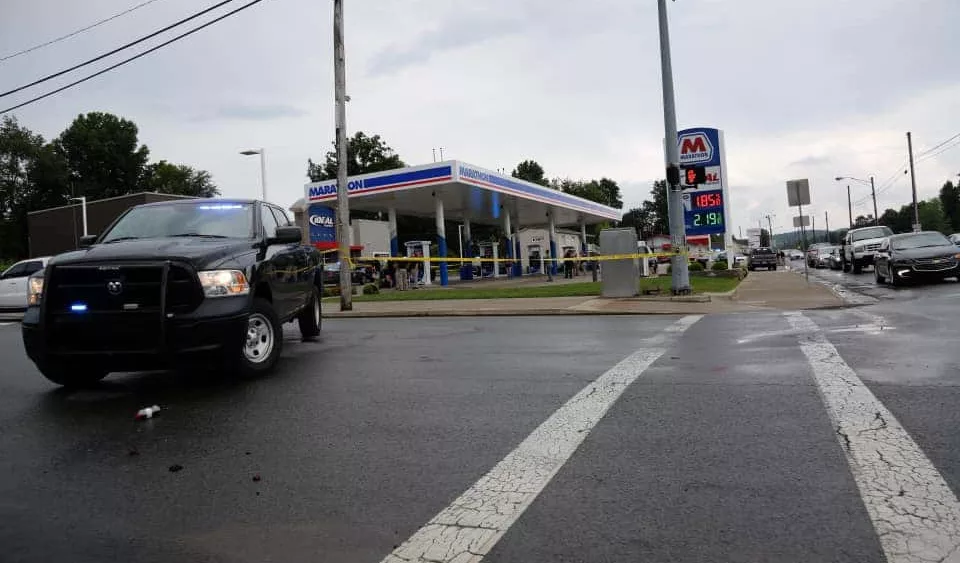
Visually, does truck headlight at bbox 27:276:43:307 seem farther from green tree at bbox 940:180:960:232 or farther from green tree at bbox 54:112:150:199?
green tree at bbox 940:180:960:232

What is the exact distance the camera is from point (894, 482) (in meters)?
3.30

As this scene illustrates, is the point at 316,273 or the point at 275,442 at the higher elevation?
the point at 316,273

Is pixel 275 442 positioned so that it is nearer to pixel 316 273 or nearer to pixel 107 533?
pixel 107 533

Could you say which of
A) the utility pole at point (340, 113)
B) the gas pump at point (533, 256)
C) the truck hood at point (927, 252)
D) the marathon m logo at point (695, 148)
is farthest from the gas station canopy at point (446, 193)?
the truck hood at point (927, 252)

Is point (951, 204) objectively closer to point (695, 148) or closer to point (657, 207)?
point (657, 207)

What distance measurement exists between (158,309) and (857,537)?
5333 mm

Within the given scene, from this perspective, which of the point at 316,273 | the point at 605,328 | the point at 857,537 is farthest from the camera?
the point at 605,328

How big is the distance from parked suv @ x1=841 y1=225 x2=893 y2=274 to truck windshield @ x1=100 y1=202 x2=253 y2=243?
28802 millimetres

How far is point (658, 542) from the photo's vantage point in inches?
109

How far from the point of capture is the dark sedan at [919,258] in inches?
711

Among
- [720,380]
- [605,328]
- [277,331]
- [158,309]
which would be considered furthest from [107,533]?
[605,328]

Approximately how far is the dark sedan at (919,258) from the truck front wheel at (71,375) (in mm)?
19661

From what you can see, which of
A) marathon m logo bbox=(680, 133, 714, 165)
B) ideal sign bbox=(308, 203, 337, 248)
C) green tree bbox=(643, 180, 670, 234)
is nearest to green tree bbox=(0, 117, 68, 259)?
ideal sign bbox=(308, 203, 337, 248)

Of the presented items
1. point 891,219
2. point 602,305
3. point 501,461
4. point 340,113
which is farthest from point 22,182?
point 891,219
